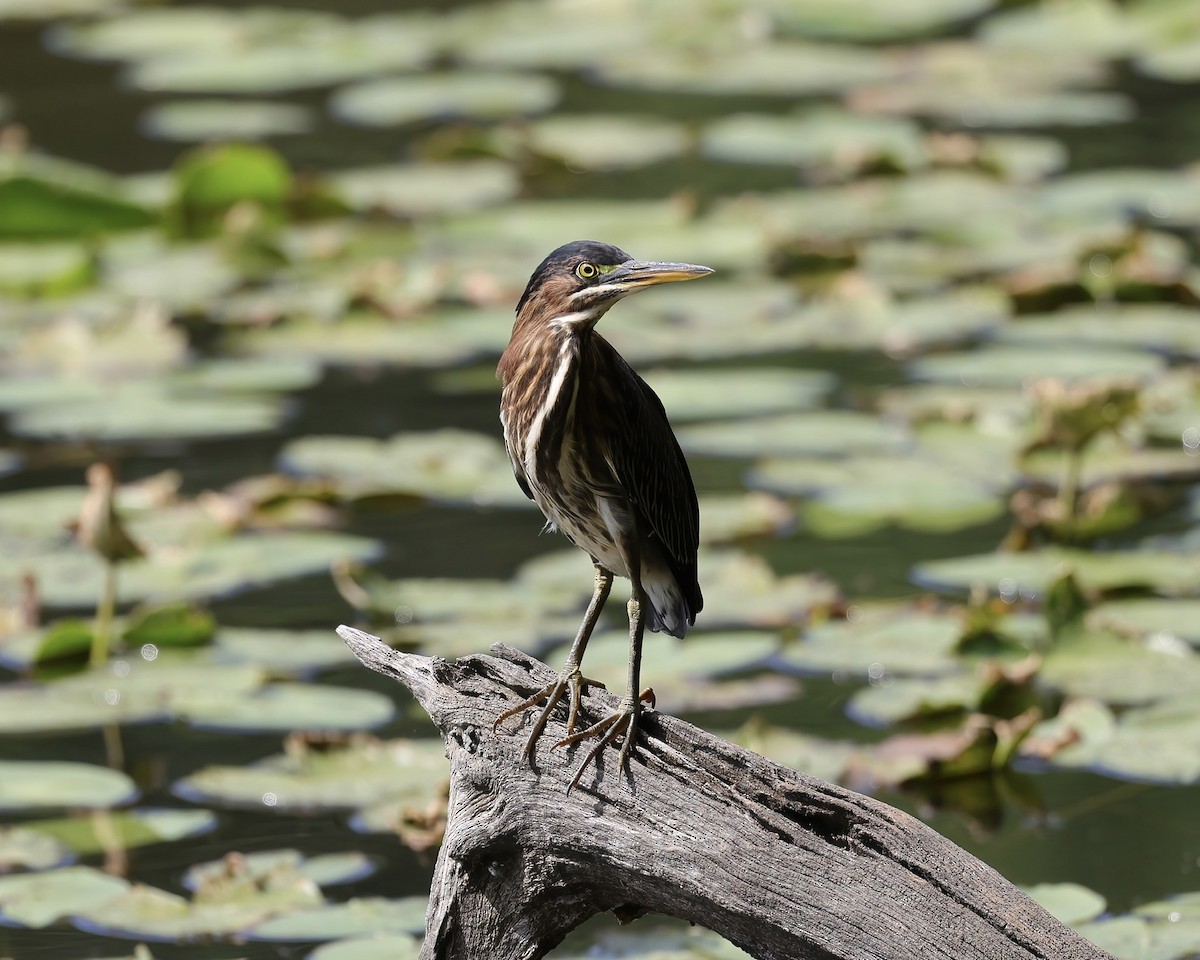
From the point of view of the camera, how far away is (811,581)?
17.8ft

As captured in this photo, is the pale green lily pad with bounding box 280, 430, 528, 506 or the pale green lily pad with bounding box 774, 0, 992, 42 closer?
the pale green lily pad with bounding box 280, 430, 528, 506

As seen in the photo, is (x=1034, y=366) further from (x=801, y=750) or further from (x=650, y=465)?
(x=650, y=465)

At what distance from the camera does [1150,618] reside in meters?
5.18

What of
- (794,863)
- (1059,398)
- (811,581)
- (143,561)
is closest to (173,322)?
(143,561)

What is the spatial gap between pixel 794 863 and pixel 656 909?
0.95ft

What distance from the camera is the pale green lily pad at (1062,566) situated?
5.41m

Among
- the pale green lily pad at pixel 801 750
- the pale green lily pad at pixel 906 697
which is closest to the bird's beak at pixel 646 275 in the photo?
the pale green lily pad at pixel 801 750

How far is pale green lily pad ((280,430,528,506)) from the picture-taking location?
611 cm

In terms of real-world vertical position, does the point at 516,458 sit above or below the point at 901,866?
above

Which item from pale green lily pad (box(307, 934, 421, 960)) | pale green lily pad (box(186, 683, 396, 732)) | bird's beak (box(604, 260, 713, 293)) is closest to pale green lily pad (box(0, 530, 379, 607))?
pale green lily pad (box(186, 683, 396, 732))

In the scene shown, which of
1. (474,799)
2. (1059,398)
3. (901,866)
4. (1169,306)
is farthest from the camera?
(1169,306)

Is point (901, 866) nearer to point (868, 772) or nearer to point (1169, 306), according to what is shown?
point (868, 772)

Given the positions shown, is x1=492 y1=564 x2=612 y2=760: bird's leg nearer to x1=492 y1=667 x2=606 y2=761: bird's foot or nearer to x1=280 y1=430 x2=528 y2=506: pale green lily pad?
x1=492 y1=667 x2=606 y2=761: bird's foot

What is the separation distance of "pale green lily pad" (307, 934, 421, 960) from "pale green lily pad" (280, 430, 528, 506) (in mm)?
2316
